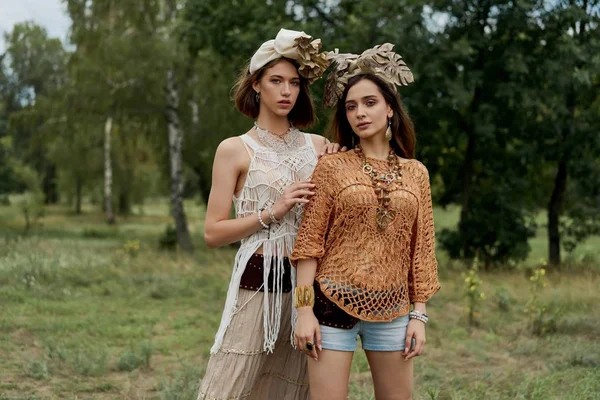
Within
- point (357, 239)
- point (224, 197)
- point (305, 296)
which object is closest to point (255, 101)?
point (224, 197)

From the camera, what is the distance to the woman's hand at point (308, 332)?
2.45 meters

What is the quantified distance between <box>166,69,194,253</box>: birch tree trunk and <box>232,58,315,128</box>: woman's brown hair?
44.1 ft

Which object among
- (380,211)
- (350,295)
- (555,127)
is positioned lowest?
(350,295)

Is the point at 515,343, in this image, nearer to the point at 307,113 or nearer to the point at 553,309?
the point at 553,309

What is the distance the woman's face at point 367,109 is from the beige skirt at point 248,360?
30.2 inches

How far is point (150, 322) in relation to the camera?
7414mm

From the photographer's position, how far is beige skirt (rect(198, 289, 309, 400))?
109 inches

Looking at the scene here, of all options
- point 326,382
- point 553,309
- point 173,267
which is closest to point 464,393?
point 326,382

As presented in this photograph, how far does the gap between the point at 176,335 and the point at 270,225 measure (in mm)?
4347

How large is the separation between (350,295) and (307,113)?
2.96 ft

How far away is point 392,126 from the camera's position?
2.64m

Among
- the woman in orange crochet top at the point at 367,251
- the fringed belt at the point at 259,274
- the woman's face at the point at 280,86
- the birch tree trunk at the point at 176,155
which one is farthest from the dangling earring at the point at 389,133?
the birch tree trunk at the point at 176,155

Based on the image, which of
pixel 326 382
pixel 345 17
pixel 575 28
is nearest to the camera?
pixel 326 382

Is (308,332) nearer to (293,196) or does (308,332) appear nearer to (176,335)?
(293,196)
